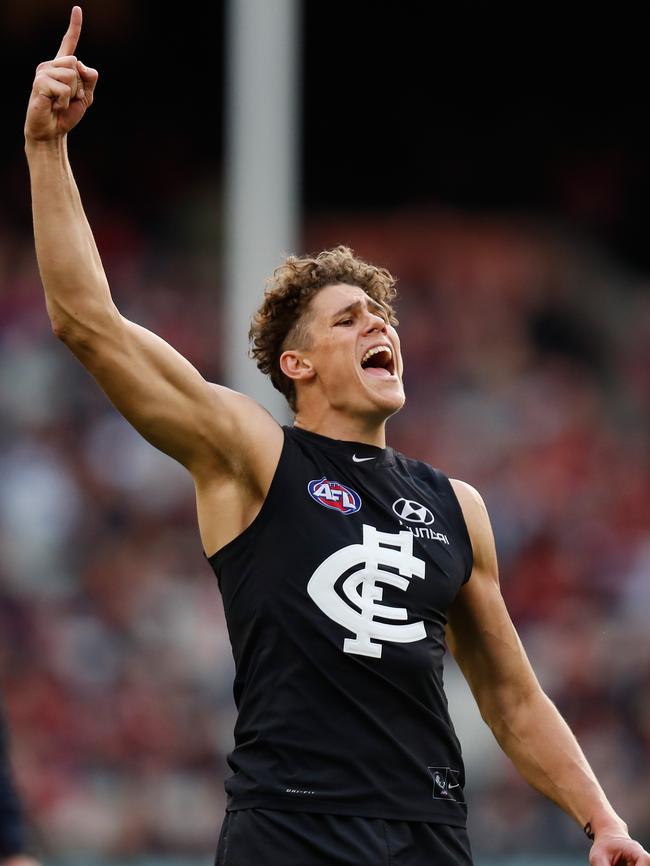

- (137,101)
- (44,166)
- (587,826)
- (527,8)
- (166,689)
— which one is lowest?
(166,689)

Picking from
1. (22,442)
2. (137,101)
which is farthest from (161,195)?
(22,442)

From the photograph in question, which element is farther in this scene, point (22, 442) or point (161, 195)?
point (161, 195)

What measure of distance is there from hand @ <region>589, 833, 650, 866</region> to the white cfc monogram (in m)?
0.71

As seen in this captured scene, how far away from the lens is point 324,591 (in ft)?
13.0

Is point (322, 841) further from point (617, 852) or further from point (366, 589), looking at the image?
point (617, 852)

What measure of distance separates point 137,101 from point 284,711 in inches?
472

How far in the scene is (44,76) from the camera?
3.73 m

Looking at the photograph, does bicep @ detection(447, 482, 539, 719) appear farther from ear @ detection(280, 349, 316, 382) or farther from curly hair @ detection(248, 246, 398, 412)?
curly hair @ detection(248, 246, 398, 412)

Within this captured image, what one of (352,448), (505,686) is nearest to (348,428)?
(352,448)

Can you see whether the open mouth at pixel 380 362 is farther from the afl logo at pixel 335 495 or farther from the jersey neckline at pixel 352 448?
the afl logo at pixel 335 495

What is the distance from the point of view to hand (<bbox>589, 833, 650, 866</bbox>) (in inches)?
157

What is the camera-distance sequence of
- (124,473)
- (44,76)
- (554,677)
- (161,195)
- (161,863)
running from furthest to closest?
(161,195) → (124,473) → (554,677) → (161,863) → (44,76)

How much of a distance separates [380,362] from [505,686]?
→ 98 centimetres

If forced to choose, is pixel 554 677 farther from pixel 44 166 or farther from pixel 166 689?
pixel 44 166
